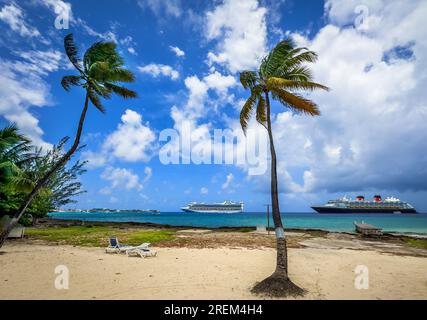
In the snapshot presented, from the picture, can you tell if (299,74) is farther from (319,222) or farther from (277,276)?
(319,222)

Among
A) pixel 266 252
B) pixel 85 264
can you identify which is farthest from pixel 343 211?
pixel 85 264

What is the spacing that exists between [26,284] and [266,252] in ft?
39.7

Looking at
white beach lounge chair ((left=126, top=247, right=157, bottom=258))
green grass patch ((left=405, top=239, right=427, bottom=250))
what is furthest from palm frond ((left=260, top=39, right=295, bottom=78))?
green grass patch ((left=405, top=239, right=427, bottom=250))

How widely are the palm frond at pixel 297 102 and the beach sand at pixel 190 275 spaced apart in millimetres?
6200

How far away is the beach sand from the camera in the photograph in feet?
27.3

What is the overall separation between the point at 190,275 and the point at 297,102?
769cm

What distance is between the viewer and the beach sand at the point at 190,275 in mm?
8312

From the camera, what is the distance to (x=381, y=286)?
9.38 m

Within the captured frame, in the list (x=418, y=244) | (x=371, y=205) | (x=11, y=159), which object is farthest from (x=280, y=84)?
(x=371, y=205)

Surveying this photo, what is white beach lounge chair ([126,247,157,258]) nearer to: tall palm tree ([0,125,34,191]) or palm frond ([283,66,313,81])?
tall palm tree ([0,125,34,191])

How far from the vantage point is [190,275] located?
10.4m

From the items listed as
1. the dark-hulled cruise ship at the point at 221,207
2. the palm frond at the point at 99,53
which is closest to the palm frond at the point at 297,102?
the palm frond at the point at 99,53

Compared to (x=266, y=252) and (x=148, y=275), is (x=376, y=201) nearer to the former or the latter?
(x=266, y=252)
